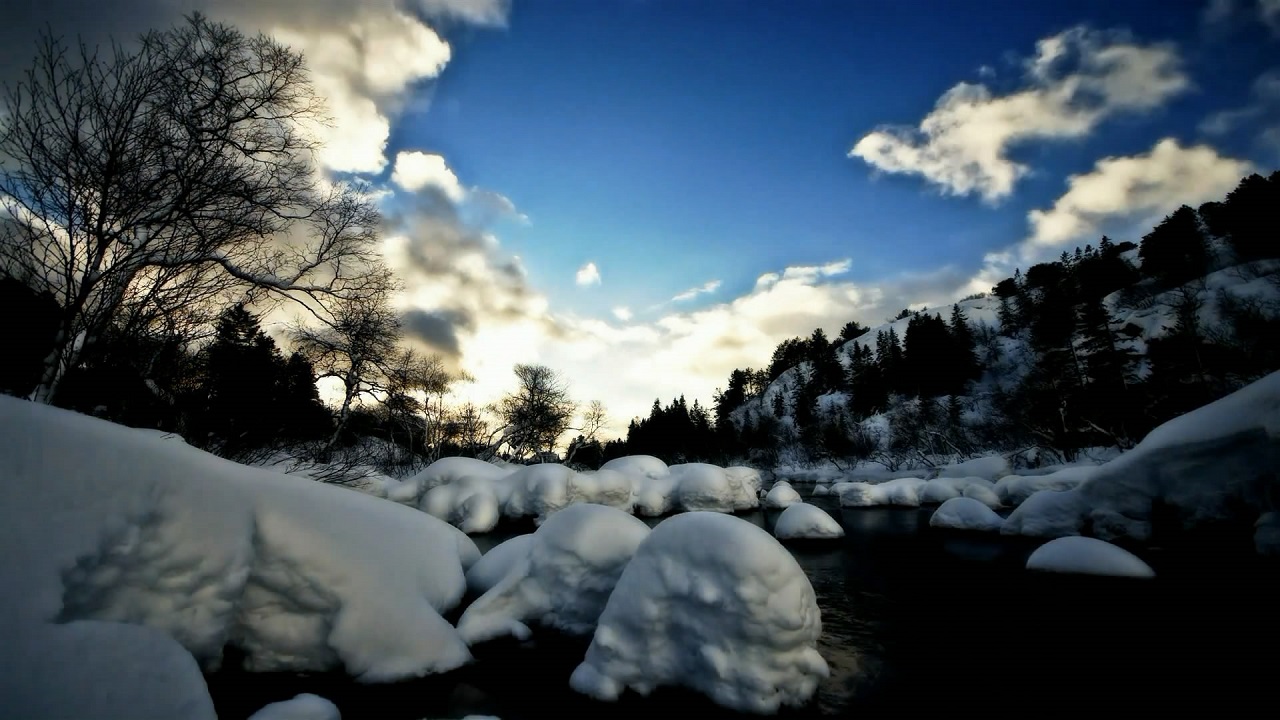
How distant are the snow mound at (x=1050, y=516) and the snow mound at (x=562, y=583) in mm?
12636

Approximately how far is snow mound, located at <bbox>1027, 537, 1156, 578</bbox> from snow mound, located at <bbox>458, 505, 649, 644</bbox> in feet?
28.1

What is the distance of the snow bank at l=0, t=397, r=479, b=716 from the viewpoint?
2.79 metres

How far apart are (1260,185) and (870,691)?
8349 cm

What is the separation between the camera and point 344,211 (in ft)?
22.1

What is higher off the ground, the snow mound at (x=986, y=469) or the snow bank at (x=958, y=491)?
the snow mound at (x=986, y=469)

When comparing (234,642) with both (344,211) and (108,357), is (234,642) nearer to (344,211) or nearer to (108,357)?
(108,357)

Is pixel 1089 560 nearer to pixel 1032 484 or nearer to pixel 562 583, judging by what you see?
pixel 562 583

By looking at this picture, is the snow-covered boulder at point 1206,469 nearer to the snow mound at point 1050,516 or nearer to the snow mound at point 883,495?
the snow mound at point 1050,516

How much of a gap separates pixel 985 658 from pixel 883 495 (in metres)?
21.4

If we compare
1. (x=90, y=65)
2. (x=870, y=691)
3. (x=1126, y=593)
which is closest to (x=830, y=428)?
(x=1126, y=593)

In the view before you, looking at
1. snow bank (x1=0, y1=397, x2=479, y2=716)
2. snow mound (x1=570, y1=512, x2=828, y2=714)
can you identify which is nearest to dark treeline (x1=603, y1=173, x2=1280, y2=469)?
snow mound (x1=570, y1=512, x2=828, y2=714)

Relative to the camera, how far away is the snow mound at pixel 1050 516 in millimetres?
12477

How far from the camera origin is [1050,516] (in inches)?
505

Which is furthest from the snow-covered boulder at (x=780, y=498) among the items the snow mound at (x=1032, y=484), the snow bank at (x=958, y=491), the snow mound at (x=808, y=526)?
the snow mound at (x=808, y=526)
